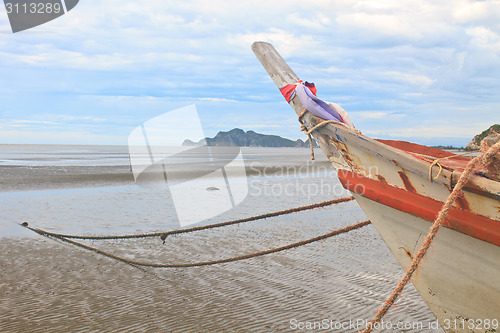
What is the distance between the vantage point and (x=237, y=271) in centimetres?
535

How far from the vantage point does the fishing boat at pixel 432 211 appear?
2.18 meters

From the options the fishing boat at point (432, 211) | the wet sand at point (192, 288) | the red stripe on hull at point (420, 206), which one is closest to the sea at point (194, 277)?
the wet sand at point (192, 288)

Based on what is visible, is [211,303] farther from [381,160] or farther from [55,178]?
[55,178]

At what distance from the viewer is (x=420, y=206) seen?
2357 millimetres

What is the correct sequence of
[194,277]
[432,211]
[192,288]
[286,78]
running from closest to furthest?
[432,211], [286,78], [192,288], [194,277]

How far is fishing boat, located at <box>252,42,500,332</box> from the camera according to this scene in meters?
2.18

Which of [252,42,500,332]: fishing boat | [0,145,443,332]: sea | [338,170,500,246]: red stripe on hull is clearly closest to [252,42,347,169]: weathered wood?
[252,42,500,332]: fishing boat

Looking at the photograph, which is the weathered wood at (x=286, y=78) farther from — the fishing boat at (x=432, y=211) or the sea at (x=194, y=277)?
the sea at (x=194, y=277)

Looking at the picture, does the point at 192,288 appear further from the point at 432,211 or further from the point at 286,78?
the point at 432,211

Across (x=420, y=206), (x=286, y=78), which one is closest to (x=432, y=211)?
(x=420, y=206)

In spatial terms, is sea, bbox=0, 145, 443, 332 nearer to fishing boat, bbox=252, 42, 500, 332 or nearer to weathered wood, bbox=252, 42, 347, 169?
fishing boat, bbox=252, 42, 500, 332

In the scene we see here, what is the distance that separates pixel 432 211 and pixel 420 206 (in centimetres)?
7

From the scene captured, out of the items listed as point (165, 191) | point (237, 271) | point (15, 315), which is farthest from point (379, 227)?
point (165, 191)

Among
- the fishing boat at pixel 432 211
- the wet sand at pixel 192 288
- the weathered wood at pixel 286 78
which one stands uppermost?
the weathered wood at pixel 286 78
